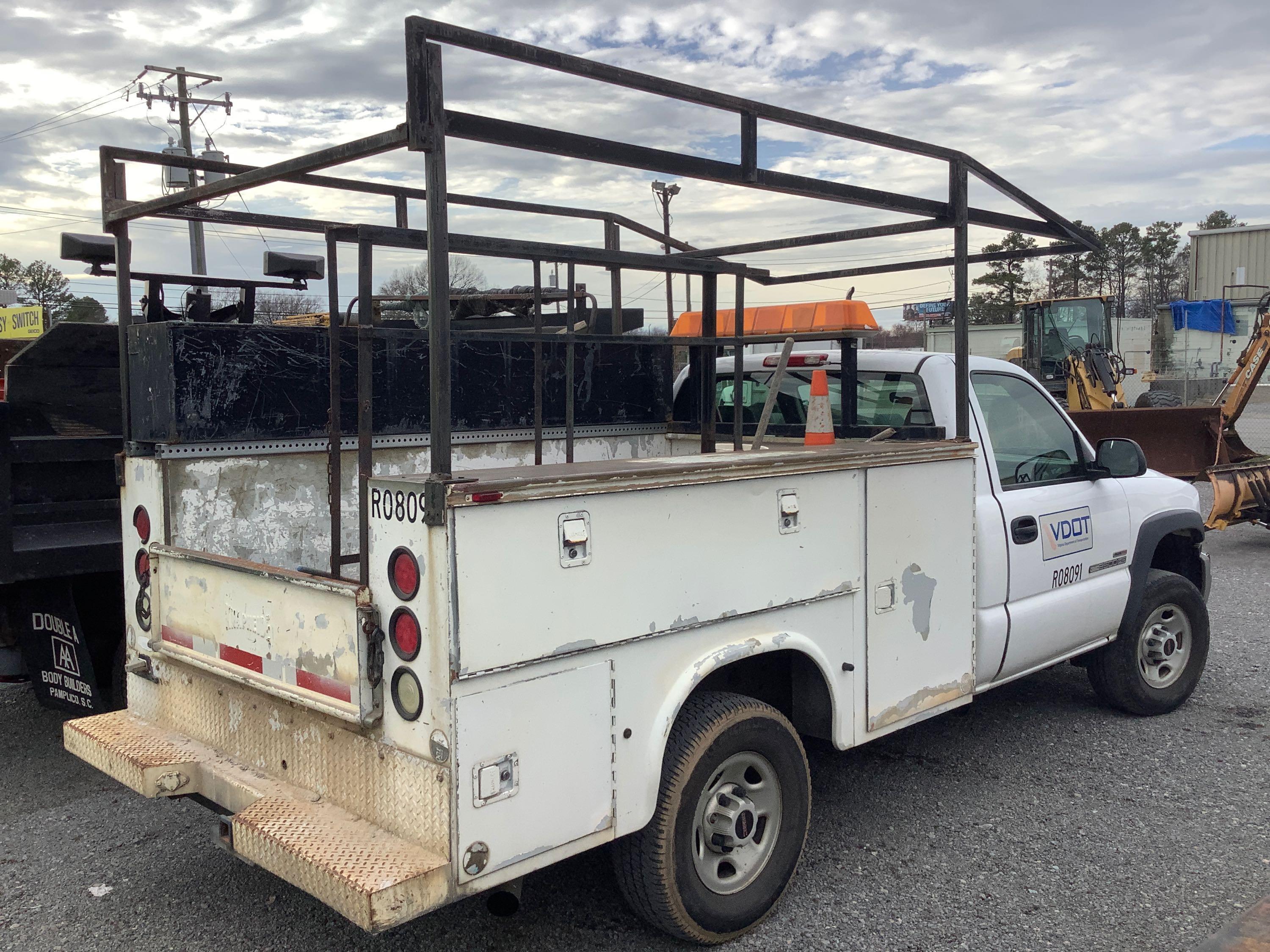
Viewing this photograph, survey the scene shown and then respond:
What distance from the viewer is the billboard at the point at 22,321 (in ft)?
52.4

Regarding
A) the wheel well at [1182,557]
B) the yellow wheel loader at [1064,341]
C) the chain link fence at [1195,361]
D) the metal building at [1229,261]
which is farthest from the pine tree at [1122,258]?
Answer: the wheel well at [1182,557]

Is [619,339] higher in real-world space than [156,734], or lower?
higher

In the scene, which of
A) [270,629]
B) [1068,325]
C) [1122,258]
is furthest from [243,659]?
[1122,258]

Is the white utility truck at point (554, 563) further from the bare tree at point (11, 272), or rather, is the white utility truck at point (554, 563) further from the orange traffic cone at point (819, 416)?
the bare tree at point (11, 272)

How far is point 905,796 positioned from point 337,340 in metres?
2.98

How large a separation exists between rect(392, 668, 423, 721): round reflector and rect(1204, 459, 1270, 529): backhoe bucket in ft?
30.8

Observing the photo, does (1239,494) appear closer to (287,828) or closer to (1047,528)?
(1047,528)

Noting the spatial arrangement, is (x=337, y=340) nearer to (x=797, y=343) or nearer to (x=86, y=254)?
(x=86, y=254)

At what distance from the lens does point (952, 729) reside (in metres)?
5.19

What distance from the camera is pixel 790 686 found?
3.57 meters

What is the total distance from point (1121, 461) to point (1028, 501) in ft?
2.17

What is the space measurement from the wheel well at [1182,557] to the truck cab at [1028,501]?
11cm

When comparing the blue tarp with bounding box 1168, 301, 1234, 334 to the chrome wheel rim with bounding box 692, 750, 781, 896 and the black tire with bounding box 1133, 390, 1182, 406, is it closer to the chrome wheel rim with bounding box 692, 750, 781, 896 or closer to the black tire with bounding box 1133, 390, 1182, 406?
the black tire with bounding box 1133, 390, 1182, 406

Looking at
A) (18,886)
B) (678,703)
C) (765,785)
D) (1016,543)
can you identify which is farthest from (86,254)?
(1016,543)
